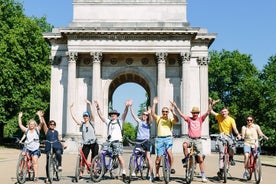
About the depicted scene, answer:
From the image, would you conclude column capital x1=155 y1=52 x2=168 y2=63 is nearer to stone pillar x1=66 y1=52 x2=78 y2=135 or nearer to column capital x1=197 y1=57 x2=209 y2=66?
column capital x1=197 y1=57 x2=209 y2=66

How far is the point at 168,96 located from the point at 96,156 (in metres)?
25.7

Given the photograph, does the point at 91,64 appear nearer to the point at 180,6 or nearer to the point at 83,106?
the point at 83,106

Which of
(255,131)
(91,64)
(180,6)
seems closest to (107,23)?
(91,64)

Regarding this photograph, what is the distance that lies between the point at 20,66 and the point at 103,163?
111 feet

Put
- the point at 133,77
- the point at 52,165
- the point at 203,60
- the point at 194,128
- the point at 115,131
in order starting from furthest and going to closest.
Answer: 1. the point at 133,77
2. the point at 203,60
3. the point at 115,131
4. the point at 194,128
5. the point at 52,165

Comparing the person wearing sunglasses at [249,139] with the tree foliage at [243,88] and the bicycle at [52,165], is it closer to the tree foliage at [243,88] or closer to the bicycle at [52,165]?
the bicycle at [52,165]

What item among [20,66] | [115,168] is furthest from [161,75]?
[115,168]

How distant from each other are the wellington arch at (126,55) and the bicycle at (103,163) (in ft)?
73.3

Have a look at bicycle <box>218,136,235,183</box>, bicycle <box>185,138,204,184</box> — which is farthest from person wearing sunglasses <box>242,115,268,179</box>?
bicycle <box>185,138,204,184</box>

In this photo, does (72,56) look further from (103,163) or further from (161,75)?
(103,163)

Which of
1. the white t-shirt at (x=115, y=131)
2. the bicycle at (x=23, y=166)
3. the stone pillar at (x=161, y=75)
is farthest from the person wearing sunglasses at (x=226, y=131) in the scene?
the stone pillar at (x=161, y=75)

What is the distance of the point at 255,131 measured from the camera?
47.3 feet

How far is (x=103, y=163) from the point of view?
512 inches

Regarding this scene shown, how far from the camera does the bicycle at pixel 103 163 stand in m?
12.8
